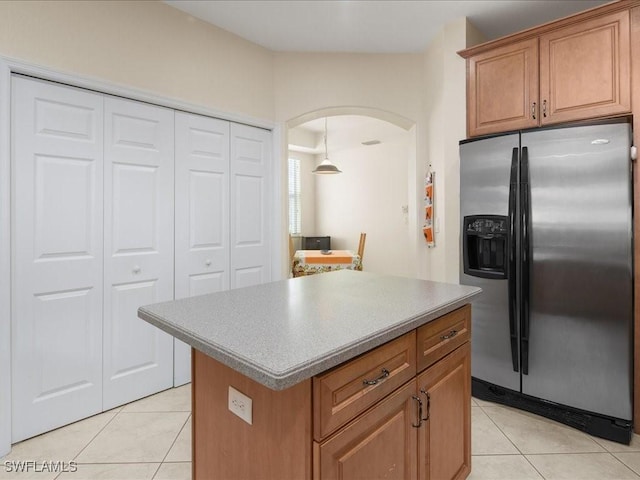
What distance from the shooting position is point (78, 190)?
7.48ft

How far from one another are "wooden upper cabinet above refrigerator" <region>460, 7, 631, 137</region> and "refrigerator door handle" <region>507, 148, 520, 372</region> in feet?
1.19

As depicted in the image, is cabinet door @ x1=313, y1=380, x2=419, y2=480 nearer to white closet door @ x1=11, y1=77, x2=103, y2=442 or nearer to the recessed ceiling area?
white closet door @ x1=11, y1=77, x2=103, y2=442

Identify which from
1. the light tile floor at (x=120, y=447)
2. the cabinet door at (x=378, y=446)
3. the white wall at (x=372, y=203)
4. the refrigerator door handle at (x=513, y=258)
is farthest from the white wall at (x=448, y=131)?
the white wall at (x=372, y=203)

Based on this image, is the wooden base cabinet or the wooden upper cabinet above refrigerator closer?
the wooden base cabinet

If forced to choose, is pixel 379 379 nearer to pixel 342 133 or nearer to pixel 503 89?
pixel 503 89

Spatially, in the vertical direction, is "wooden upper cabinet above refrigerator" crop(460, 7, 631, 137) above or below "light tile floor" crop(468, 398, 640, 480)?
above

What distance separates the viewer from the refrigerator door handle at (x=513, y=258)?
2326mm

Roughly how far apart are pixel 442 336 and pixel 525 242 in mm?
1213

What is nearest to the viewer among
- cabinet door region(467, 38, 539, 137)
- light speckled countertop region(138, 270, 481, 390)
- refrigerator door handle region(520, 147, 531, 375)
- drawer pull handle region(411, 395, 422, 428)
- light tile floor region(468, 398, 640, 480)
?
light speckled countertop region(138, 270, 481, 390)

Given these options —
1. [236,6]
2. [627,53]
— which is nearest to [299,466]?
[627,53]

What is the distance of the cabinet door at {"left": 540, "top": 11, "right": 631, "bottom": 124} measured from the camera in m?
2.10

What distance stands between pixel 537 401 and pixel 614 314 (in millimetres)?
707

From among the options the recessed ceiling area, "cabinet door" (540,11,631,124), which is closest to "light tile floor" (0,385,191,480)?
"cabinet door" (540,11,631,124)

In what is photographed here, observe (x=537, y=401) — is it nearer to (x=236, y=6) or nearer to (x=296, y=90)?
(x=296, y=90)
